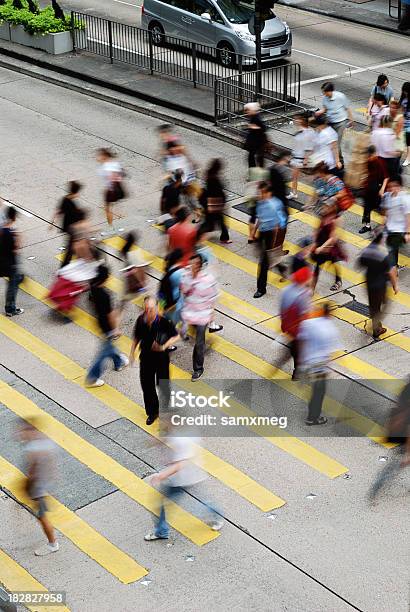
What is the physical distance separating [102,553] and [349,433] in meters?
3.39

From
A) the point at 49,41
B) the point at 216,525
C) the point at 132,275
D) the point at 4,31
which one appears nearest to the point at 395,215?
the point at 132,275

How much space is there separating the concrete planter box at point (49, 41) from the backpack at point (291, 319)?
54.2 ft

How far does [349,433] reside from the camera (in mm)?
13266

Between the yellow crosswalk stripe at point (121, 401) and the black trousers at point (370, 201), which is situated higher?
the black trousers at point (370, 201)

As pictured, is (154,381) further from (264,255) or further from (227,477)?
(264,255)

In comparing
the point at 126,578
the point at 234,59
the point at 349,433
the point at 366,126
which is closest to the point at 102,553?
the point at 126,578

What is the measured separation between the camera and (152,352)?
13.0 metres

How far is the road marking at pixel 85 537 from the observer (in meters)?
11.2

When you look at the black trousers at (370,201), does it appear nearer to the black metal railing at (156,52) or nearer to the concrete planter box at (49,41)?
the black metal railing at (156,52)

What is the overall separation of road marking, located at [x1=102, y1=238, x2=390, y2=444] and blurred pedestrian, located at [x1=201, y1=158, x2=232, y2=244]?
2.49 m

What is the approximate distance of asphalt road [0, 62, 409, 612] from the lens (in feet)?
35.9

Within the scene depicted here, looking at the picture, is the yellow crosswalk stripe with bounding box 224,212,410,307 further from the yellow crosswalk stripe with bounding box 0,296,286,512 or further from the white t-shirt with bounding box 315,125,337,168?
the yellow crosswalk stripe with bounding box 0,296,286,512

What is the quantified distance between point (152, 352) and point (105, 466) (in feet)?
4.55

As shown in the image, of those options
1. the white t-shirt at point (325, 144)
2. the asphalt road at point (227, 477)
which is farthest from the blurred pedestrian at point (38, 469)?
the white t-shirt at point (325, 144)
